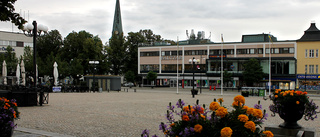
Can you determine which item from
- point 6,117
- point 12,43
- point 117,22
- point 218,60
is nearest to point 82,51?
point 12,43

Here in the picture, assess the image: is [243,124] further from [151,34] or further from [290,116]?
[151,34]

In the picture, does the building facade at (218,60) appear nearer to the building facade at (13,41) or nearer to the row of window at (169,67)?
the row of window at (169,67)

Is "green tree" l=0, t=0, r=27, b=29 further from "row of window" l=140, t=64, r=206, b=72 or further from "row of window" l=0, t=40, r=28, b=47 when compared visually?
"row of window" l=0, t=40, r=28, b=47

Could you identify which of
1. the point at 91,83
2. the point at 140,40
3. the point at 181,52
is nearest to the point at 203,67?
the point at 181,52

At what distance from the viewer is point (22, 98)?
1750cm

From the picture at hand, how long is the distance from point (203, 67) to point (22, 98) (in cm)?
5646

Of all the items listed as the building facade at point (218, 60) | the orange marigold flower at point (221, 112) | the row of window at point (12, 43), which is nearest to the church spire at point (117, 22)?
the building facade at point (218, 60)

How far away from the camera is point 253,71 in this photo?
58.0 metres

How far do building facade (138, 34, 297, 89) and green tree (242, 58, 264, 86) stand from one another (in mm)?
3158

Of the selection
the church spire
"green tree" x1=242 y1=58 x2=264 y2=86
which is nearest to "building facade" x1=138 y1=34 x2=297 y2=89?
"green tree" x1=242 y1=58 x2=264 y2=86

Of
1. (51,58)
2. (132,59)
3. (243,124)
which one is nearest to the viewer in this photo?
(243,124)

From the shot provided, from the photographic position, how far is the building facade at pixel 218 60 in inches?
2358

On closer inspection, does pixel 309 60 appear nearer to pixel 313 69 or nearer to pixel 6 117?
pixel 313 69

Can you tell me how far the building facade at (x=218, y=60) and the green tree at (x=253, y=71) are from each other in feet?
10.4
